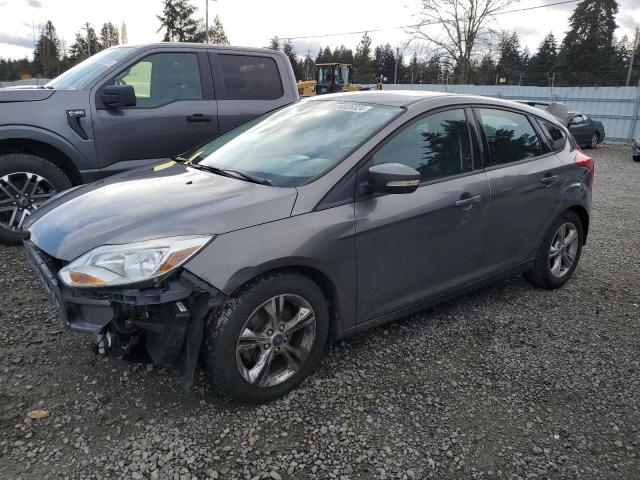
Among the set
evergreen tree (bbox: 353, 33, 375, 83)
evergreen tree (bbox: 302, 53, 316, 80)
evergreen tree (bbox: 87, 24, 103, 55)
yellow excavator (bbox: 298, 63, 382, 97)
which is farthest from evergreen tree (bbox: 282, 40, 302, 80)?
yellow excavator (bbox: 298, 63, 382, 97)

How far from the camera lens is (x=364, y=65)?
89625 millimetres

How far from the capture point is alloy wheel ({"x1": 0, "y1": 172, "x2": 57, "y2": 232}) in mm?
4715

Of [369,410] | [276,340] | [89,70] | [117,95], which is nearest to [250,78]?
[117,95]

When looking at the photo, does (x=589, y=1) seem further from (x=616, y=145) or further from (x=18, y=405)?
(x=18, y=405)

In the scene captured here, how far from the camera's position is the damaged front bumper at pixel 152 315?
232 centimetres

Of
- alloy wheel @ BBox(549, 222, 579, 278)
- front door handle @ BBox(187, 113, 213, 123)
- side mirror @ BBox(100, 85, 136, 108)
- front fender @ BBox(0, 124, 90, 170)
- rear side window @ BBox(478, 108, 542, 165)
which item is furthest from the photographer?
front door handle @ BBox(187, 113, 213, 123)

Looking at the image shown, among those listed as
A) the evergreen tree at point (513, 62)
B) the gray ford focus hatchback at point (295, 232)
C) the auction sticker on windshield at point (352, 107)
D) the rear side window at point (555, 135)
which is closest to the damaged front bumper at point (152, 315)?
the gray ford focus hatchback at point (295, 232)

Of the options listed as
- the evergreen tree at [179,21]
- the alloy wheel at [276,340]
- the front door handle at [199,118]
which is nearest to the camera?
the alloy wheel at [276,340]

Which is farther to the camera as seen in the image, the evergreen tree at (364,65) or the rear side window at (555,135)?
the evergreen tree at (364,65)

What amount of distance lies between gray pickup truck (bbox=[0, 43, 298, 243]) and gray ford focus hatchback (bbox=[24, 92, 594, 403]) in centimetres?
161

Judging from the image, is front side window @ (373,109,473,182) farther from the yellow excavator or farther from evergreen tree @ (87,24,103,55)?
evergreen tree @ (87,24,103,55)

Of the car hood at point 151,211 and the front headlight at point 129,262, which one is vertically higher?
the car hood at point 151,211

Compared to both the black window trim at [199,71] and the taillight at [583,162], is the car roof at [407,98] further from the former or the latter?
the black window trim at [199,71]

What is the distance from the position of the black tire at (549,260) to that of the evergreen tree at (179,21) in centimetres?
6705
